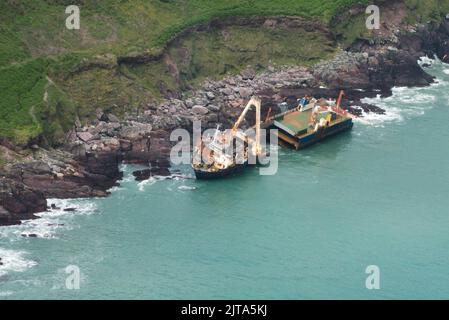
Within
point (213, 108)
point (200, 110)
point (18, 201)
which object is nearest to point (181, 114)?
point (200, 110)

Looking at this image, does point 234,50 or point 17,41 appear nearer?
point 17,41

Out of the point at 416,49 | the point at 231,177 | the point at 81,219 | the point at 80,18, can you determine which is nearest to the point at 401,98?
the point at 416,49

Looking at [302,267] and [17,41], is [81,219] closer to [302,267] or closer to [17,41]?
[302,267]

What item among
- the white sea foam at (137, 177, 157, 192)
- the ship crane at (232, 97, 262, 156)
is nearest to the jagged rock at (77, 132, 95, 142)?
the white sea foam at (137, 177, 157, 192)

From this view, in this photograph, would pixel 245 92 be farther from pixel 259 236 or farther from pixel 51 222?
pixel 51 222

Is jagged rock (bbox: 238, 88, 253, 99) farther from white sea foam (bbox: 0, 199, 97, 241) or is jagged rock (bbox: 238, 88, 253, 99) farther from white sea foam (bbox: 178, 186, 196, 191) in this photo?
white sea foam (bbox: 0, 199, 97, 241)

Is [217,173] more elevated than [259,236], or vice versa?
[217,173]
